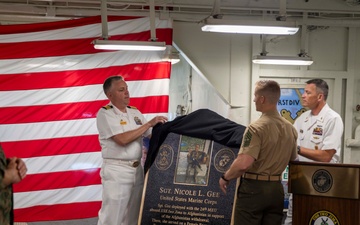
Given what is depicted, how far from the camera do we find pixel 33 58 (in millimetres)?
5805

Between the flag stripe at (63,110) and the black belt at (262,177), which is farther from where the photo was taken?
the flag stripe at (63,110)

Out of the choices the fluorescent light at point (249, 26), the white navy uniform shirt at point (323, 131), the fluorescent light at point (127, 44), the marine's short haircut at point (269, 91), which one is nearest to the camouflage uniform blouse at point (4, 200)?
the marine's short haircut at point (269, 91)

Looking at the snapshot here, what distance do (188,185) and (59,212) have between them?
8.34 feet

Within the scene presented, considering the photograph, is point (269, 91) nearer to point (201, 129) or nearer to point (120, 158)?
point (201, 129)

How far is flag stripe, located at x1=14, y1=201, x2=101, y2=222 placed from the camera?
5793 millimetres

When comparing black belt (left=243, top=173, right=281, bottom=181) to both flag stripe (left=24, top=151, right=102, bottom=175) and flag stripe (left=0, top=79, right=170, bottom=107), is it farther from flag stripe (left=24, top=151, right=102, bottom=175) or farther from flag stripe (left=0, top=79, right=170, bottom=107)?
flag stripe (left=24, top=151, right=102, bottom=175)

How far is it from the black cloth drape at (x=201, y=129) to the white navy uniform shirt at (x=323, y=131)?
0.93 m

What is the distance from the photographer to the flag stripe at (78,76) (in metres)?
5.75

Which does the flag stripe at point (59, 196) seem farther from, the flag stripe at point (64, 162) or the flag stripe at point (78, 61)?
the flag stripe at point (78, 61)

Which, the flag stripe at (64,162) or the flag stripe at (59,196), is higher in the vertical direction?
the flag stripe at (64,162)

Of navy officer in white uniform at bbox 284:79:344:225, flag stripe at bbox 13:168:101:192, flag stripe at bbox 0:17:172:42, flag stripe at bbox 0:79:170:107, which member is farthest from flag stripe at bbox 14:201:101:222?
navy officer in white uniform at bbox 284:79:344:225

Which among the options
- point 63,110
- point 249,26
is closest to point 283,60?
point 249,26

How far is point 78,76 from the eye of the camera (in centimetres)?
588

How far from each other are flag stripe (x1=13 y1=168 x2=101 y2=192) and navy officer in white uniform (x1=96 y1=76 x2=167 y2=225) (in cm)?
181
